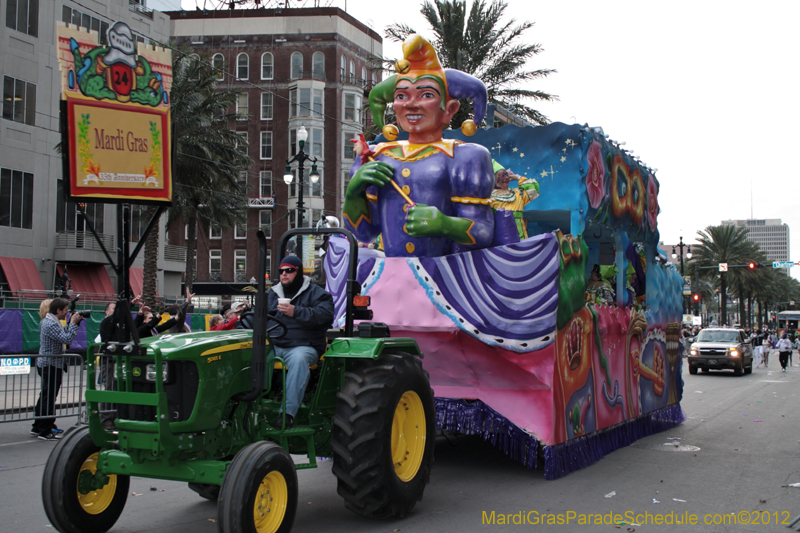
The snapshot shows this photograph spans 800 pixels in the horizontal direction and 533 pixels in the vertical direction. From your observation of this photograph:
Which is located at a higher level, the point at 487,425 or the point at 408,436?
the point at 408,436

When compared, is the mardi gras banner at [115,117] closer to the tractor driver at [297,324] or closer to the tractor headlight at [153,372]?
the tractor headlight at [153,372]

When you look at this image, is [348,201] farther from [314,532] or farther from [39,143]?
[39,143]

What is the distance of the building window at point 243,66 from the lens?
176 ft

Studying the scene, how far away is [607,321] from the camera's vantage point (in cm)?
885

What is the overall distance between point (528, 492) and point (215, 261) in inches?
2038

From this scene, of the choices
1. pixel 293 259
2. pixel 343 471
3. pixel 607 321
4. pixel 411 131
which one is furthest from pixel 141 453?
pixel 607 321

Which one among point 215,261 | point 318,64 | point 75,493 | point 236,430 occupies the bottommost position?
point 75,493

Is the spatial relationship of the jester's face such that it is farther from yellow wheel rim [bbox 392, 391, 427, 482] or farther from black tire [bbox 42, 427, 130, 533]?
black tire [bbox 42, 427, 130, 533]

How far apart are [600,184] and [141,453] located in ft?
19.9

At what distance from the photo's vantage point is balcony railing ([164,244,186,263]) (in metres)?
43.6

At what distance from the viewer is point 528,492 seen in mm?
6891

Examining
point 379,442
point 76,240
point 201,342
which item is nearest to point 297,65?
point 76,240

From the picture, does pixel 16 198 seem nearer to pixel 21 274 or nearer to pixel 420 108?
pixel 21 274

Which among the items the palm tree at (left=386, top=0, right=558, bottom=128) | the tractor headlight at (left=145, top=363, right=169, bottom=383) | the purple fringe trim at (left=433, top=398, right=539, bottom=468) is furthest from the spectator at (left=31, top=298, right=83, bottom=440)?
the palm tree at (left=386, top=0, right=558, bottom=128)
